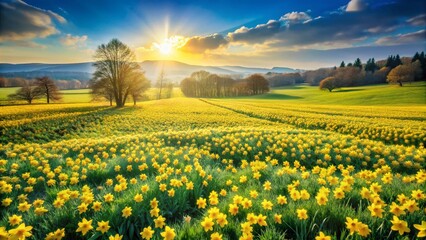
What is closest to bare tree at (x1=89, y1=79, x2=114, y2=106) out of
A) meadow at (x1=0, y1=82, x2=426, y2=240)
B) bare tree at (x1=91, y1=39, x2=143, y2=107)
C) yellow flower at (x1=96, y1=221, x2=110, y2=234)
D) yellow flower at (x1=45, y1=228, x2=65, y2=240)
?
bare tree at (x1=91, y1=39, x2=143, y2=107)

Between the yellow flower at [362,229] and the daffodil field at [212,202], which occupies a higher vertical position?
the yellow flower at [362,229]

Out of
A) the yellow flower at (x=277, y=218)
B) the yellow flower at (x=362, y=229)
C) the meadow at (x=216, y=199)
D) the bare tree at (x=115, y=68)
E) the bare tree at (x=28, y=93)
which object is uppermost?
the bare tree at (x=115, y=68)

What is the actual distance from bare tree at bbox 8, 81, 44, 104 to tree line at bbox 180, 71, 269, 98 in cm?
7598

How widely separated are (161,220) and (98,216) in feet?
3.80

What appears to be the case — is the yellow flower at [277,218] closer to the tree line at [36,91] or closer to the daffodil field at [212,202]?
the daffodil field at [212,202]

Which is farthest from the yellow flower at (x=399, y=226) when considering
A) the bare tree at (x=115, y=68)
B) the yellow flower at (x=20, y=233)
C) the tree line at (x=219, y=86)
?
the tree line at (x=219, y=86)

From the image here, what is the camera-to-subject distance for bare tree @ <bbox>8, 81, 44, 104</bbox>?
31.3 metres

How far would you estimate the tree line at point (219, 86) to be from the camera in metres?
103

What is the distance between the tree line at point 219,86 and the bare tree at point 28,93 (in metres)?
76.0

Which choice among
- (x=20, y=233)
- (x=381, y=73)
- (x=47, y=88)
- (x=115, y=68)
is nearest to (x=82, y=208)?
(x=20, y=233)

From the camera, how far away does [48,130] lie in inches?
740

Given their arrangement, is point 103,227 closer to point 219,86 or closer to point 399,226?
point 399,226

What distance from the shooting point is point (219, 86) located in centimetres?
10738

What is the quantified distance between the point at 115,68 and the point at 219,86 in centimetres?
7135
